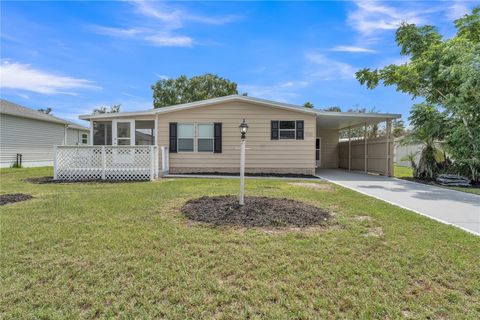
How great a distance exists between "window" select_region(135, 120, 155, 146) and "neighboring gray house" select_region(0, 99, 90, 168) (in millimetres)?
4777

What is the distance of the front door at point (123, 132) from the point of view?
11.7 metres

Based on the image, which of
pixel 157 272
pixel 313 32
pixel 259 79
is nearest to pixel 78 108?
pixel 259 79

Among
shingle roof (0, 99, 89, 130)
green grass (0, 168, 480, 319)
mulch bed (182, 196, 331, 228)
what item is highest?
shingle roof (0, 99, 89, 130)

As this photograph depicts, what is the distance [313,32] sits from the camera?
1119 cm

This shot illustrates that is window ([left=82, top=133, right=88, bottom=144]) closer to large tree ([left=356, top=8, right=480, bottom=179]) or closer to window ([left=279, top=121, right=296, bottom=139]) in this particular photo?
window ([left=279, top=121, right=296, bottom=139])

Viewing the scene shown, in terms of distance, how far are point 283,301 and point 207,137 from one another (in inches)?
395

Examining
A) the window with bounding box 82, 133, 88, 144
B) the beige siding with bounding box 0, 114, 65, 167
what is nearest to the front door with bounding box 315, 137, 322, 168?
the beige siding with bounding box 0, 114, 65, 167

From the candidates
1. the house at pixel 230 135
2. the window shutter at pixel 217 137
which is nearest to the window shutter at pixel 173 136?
the house at pixel 230 135

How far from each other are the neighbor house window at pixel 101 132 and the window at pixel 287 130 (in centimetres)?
843

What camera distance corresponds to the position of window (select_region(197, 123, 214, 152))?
11.8m

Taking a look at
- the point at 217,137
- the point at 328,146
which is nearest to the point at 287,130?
the point at 217,137

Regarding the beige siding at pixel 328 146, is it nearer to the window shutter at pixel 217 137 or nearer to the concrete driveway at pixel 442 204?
the window shutter at pixel 217 137

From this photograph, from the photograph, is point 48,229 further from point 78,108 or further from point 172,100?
point 78,108

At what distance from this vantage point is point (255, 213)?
15.1 feet
